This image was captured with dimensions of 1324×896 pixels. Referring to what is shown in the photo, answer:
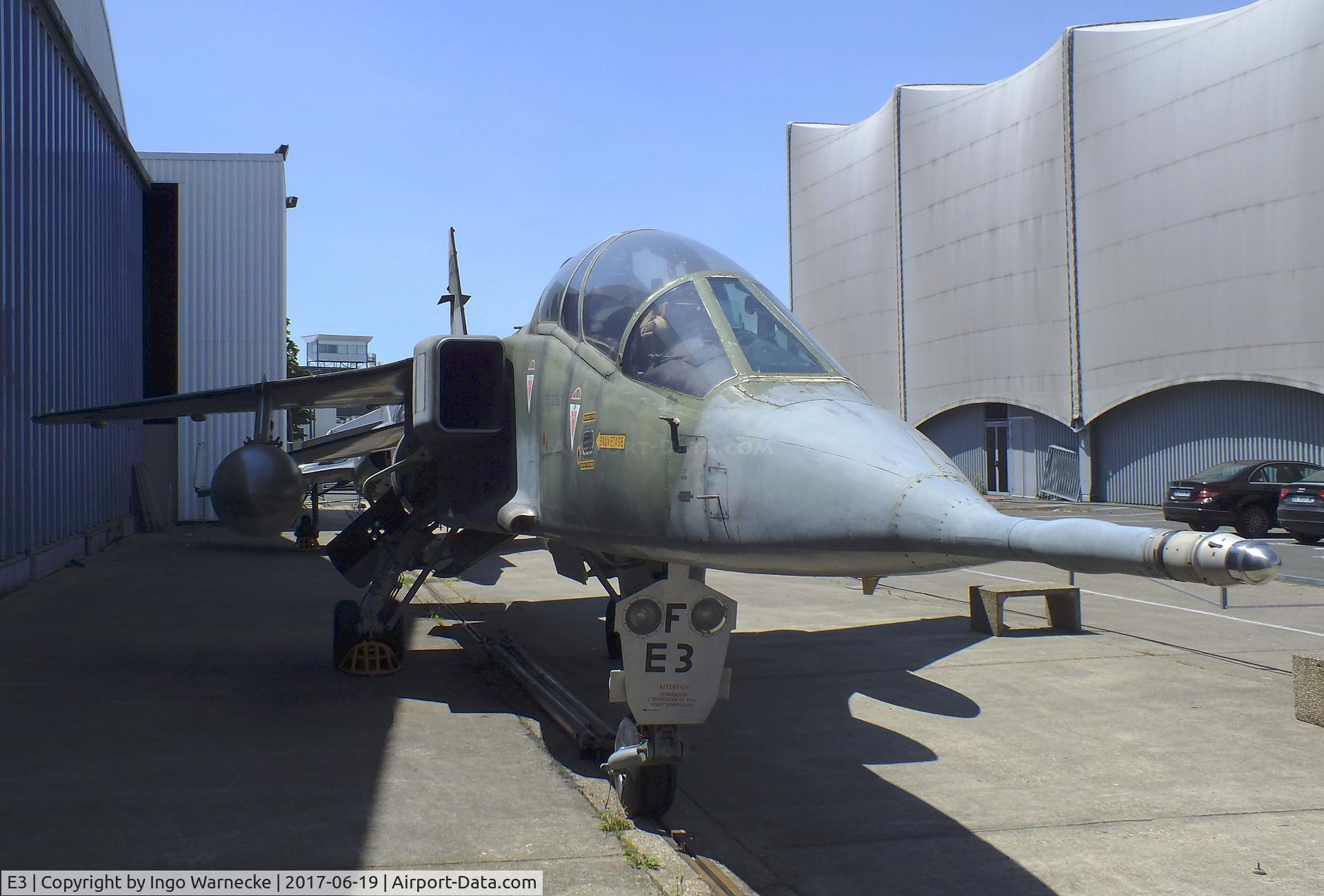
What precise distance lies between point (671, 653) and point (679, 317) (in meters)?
1.57

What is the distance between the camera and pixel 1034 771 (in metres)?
5.78

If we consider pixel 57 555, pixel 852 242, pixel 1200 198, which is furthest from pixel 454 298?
pixel 852 242

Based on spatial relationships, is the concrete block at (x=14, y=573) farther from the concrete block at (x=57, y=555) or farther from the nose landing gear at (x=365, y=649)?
the nose landing gear at (x=365, y=649)

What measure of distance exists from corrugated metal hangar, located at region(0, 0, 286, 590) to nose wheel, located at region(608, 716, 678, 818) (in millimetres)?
11141

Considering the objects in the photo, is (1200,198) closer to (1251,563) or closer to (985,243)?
(985,243)

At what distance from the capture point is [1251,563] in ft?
7.50

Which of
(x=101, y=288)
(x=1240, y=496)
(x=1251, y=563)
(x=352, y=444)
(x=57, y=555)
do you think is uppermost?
(x=101, y=288)

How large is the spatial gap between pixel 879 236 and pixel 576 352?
33983 millimetres

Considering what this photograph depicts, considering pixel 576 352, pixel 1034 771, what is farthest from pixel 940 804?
pixel 576 352

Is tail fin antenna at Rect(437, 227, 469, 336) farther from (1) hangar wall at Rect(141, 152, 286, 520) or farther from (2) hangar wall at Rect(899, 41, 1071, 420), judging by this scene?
(2) hangar wall at Rect(899, 41, 1071, 420)

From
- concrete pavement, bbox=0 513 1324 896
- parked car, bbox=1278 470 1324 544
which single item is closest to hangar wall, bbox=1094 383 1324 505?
parked car, bbox=1278 470 1324 544

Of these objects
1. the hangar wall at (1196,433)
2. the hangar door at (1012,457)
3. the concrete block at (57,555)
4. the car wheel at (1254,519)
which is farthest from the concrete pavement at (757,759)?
the hangar door at (1012,457)

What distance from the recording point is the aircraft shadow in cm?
437

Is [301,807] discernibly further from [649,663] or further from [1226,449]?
[1226,449]
